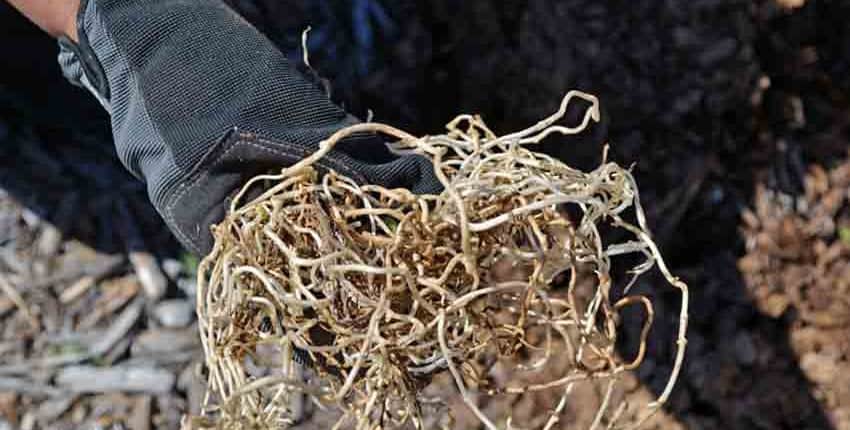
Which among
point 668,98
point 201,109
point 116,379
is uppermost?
point 201,109

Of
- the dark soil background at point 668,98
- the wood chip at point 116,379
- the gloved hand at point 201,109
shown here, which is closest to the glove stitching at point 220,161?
the gloved hand at point 201,109

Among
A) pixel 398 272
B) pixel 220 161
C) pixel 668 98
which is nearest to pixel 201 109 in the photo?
pixel 220 161

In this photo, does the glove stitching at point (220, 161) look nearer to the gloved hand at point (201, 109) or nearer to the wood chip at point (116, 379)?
the gloved hand at point (201, 109)

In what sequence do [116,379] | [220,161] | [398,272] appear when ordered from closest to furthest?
1. [398,272]
2. [220,161]
3. [116,379]

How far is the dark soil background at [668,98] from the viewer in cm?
181

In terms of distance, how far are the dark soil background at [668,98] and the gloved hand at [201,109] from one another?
681mm

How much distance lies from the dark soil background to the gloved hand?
0.68 metres

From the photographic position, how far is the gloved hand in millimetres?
942

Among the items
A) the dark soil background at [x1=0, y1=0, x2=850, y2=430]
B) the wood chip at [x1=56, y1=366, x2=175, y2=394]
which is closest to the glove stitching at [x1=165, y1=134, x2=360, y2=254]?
the wood chip at [x1=56, y1=366, x2=175, y2=394]

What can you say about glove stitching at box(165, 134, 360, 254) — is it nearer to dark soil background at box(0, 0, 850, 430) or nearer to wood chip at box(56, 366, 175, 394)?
wood chip at box(56, 366, 175, 394)

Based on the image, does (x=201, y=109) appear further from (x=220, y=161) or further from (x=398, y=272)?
(x=398, y=272)

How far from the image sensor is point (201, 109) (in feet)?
3.33

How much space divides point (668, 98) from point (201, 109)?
3.55ft

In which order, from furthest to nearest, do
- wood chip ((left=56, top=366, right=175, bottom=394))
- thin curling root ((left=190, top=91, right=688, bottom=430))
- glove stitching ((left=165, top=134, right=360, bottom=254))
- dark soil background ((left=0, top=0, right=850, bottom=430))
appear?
dark soil background ((left=0, top=0, right=850, bottom=430))
wood chip ((left=56, top=366, right=175, bottom=394))
glove stitching ((left=165, top=134, right=360, bottom=254))
thin curling root ((left=190, top=91, right=688, bottom=430))
